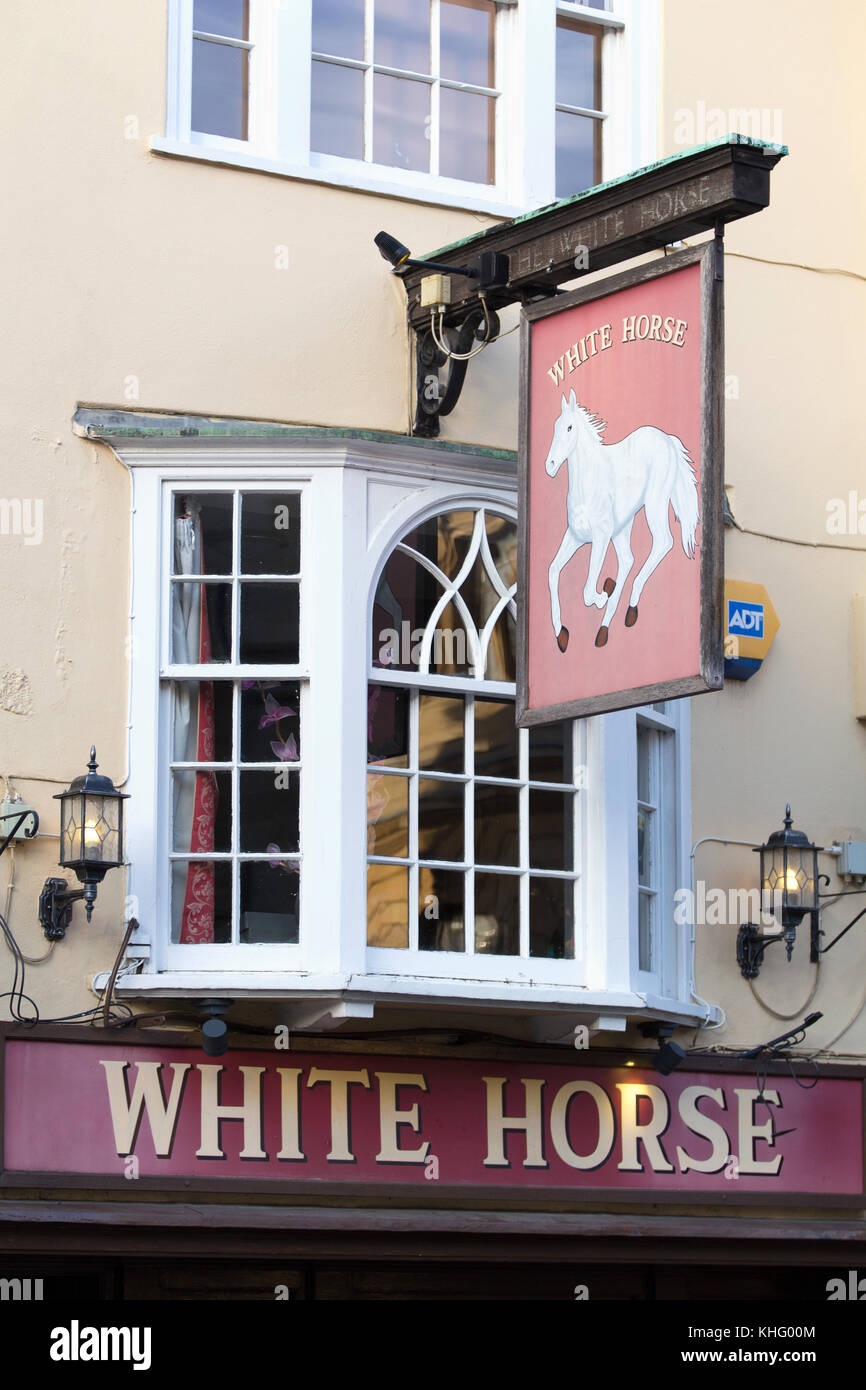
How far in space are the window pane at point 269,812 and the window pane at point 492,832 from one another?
0.86 meters

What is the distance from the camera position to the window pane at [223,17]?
10.4 meters

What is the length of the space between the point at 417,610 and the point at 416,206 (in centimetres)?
202

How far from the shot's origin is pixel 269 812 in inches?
380

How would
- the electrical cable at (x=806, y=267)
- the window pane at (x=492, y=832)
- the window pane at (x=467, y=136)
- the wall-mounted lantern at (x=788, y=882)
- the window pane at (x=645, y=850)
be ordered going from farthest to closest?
the electrical cable at (x=806, y=267)
the window pane at (x=467, y=136)
the window pane at (x=645, y=850)
the wall-mounted lantern at (x=788, y=882)
the window pane at (x=492, y=832)

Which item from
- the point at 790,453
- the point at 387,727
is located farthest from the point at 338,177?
the point at 790,453

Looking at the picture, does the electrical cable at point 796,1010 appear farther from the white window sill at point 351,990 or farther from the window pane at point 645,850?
the white window sill at point 351,990

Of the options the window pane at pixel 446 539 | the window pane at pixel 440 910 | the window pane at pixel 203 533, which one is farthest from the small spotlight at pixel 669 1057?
the window pane at pixel 203 533

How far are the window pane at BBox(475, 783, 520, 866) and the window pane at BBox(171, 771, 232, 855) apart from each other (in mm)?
1127

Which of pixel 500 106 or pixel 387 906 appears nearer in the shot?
pixel 387 906

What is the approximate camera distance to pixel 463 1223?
30.9 feet

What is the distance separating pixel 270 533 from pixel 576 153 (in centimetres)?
281

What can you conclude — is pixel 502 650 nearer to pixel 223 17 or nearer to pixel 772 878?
pixel 772 878

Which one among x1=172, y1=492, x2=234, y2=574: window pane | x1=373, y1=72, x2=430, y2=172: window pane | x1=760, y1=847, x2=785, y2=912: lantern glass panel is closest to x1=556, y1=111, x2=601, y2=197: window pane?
x1=373, y1=72, x2=430, y2=172: window pane
